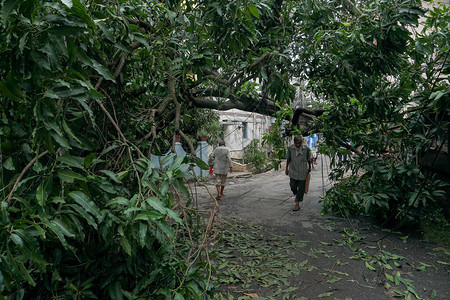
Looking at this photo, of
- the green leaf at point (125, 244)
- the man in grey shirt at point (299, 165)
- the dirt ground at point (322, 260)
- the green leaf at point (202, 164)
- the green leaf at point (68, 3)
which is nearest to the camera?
the green leaf at point (68, 3)

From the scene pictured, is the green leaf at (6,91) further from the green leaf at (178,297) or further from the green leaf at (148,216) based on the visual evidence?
the green leaf at (178,297)

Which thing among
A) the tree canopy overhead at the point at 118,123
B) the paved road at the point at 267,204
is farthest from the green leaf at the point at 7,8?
the paved road at the point at 267,204

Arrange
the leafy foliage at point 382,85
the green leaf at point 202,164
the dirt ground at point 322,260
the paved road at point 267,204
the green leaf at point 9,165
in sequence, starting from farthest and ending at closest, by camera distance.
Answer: the paved road at point 267,204 → the leafy foliage at point 382,85 → the dirt ground at point 322,260 → the green leaf at point 202,164 → the green leaf at point 9,165

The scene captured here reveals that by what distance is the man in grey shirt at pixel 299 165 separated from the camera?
24.9 feet

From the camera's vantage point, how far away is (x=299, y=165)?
301 inches

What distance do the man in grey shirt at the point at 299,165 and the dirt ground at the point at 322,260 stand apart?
62cm

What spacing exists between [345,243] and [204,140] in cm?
1025

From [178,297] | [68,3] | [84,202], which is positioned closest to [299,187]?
[178,297]

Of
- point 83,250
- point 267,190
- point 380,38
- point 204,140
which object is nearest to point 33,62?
point 83,250

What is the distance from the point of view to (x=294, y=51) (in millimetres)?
6062

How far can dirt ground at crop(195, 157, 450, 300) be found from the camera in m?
3.73

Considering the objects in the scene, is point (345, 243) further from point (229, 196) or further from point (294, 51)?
point (229, 196)

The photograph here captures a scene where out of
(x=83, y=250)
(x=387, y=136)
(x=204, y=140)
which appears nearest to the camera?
(x=83, y=250)

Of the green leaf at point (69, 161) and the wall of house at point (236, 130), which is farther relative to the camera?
the wall of house at point (236, 130)
